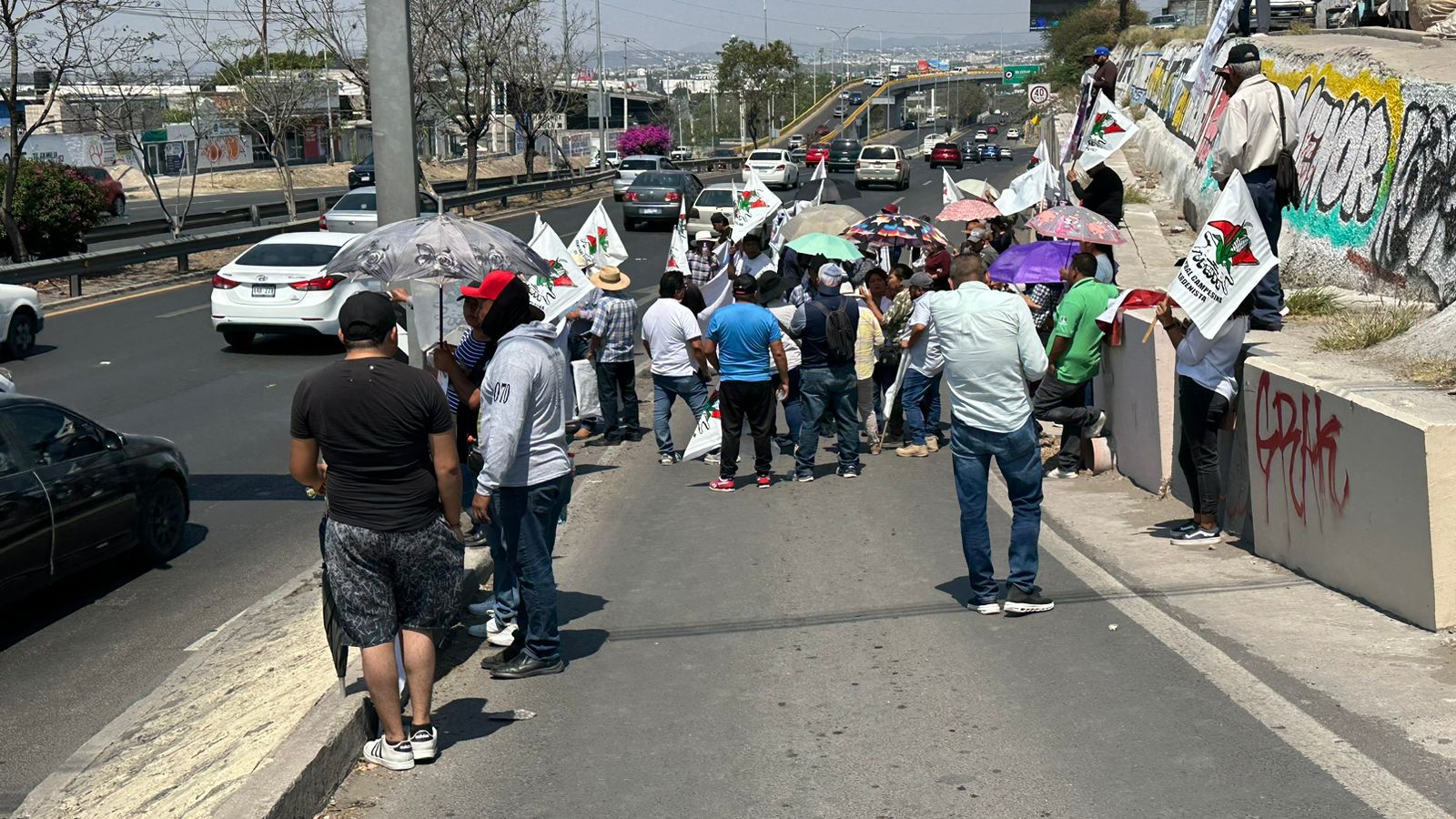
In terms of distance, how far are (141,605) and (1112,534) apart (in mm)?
6429

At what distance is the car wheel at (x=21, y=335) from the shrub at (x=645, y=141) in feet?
176

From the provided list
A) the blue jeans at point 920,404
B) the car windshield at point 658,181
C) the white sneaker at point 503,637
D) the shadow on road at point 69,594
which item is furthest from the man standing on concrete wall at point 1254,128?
the car windshield at point 658,181

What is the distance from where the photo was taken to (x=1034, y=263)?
12.6 metres

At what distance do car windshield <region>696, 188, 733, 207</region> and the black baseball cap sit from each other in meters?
32.0

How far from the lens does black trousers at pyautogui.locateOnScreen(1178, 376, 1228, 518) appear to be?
8984 millimetres

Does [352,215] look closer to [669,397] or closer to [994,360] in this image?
[669,397]

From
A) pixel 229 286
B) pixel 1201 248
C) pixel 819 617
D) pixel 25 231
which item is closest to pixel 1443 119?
pixel 1201 248

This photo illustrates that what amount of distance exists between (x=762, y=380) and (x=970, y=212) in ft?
22.6

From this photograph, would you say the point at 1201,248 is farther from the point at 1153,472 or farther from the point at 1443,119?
the point at 1443,119

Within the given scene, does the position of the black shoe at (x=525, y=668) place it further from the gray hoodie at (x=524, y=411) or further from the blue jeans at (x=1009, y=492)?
A: the blue jeans at (x=1009, y=492)

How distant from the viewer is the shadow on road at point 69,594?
8781 millimetres

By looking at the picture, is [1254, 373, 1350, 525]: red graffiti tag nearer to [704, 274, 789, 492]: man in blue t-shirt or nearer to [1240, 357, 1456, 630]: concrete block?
[1240, 357, 1456, 630]: concrete block

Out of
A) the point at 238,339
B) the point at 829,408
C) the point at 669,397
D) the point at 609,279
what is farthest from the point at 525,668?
the point at 238,339

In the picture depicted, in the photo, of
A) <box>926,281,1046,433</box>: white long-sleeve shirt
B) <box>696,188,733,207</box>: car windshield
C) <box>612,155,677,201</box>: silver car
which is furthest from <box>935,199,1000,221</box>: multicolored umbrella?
<box>612,155,677,201</box>: silver car
